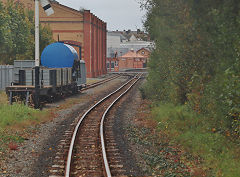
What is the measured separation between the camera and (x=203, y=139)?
10375 millimetres

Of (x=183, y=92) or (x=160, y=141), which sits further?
(x=183, y=92)

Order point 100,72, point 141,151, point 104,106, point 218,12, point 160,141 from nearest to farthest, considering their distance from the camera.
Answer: point 218,12 → point 141,151 → point 160,141 → point 104,106 → point 100,72

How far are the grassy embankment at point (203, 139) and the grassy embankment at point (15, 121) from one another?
528cm

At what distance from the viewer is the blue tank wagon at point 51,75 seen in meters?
19.7

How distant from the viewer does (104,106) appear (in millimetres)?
20078

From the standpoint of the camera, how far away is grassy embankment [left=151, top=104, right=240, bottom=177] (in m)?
8.41

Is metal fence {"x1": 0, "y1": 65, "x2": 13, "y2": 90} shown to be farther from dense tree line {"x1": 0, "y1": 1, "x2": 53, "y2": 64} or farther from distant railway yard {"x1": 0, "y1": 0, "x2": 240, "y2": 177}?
distant railway yard {"x1": 0, "y1": 0, "x2": 240, "y2": 177}

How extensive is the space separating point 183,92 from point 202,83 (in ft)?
10.6

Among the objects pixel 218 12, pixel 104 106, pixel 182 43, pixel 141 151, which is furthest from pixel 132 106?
pixel 218 12

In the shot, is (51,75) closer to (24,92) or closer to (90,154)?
(24,92)

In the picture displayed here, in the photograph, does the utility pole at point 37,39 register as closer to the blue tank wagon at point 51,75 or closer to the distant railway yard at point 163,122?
the distant railway yard at point 163,122

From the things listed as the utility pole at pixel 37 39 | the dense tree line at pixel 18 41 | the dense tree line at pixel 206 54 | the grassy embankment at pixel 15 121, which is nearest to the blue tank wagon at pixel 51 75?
the utility pole at pixel 37 39

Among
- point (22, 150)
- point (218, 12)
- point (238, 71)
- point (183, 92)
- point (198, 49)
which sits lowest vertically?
point (22, 150)

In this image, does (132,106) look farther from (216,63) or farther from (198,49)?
(216,63)
